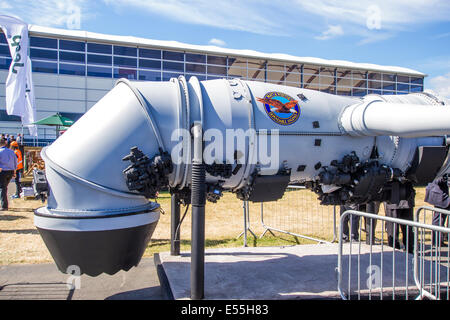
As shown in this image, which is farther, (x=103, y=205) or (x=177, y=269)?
(x=177, y=269)

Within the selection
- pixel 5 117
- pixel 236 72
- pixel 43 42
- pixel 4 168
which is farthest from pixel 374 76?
pixel 5 117

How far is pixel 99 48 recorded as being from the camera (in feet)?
59.0

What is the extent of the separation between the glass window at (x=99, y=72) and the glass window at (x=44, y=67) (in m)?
1.66

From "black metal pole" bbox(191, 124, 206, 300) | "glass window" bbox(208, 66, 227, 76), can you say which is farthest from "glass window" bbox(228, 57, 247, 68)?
"black metal pole" bbox(191, 124, 206, 300)

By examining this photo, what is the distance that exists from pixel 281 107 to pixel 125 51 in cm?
1609

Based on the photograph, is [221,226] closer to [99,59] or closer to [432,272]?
[432,272]

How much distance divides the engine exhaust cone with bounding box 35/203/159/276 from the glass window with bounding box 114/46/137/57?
1607cm

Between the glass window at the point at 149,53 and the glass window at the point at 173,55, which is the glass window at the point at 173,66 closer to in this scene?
the glass window at the point at 173,55

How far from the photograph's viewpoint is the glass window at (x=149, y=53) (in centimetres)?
1825

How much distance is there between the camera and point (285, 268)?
15.9 feet
